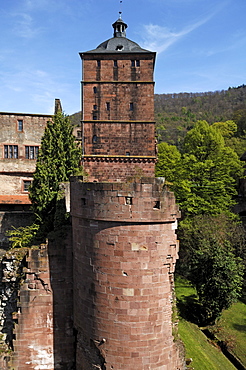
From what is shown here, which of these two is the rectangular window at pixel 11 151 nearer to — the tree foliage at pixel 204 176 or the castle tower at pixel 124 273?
the tree foliage at pixel 204 176

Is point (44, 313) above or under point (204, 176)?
under

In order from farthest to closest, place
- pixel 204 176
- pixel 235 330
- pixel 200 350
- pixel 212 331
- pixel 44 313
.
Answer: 1. pixel 204 176
2. pixel 235 330
3. pixel 212 331
4. pixel 200 350
5. pixel 44 313

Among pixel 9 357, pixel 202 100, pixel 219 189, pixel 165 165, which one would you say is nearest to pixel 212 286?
pixel 219 189

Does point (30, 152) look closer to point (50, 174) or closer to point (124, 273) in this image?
point (50, 174)

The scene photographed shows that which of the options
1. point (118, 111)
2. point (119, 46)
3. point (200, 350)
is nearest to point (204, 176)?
point (118, 111)

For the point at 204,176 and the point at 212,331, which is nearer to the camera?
the point at 212,331

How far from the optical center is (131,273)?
7566 millimetres

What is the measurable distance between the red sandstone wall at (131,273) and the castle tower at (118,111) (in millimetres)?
16071

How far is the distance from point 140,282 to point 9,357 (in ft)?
18.9

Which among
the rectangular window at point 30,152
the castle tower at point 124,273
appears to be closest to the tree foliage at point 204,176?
the rectangular window at point 30,152

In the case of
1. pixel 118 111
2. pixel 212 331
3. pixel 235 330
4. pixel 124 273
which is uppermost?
pixel 118 111

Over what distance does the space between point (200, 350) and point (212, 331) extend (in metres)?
3.40

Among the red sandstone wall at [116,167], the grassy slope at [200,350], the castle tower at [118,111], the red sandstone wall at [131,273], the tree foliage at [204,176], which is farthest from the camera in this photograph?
the tree foliage at [204,176]

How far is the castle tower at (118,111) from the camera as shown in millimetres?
23891
